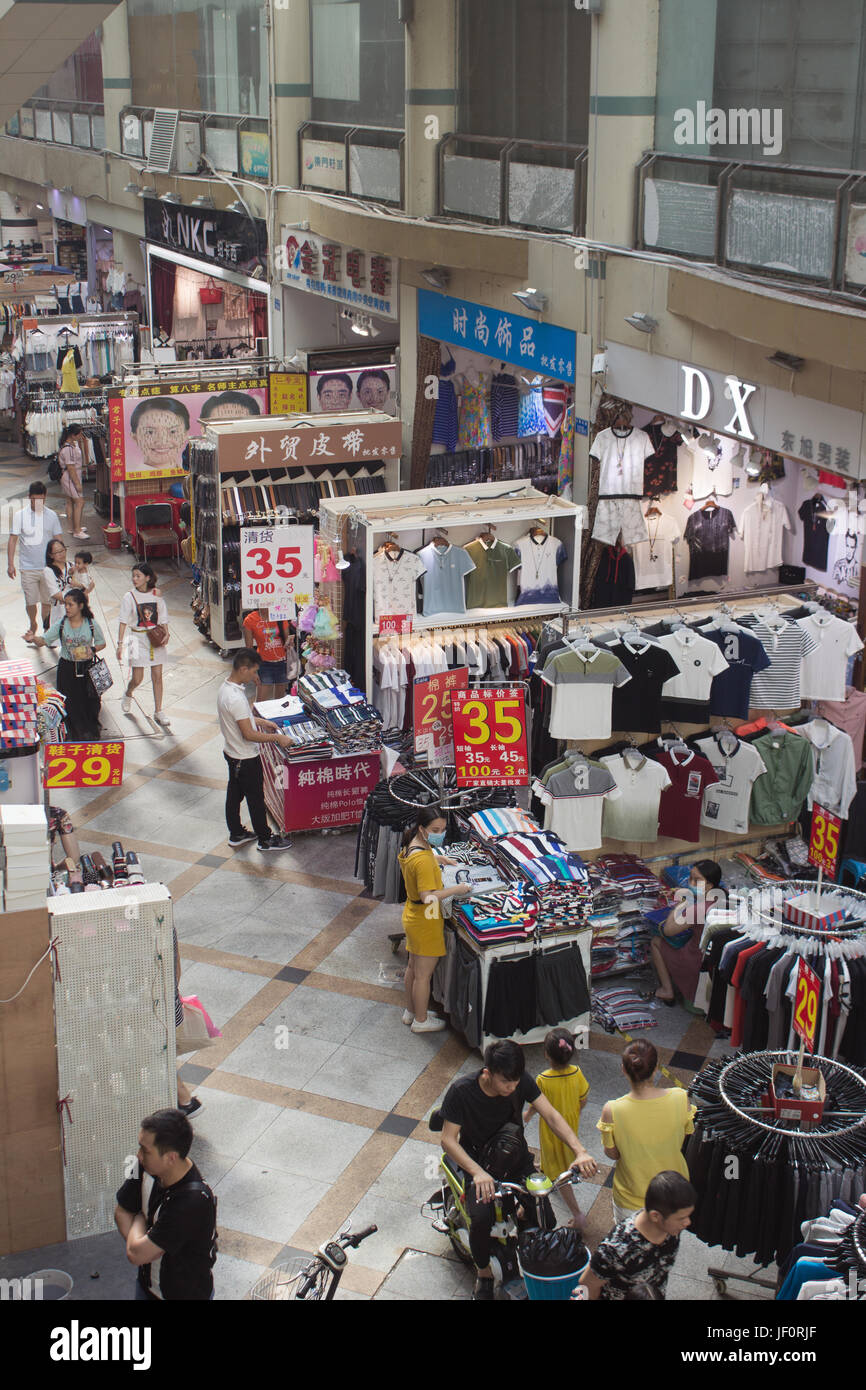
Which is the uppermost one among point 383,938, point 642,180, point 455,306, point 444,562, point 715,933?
point 642,180

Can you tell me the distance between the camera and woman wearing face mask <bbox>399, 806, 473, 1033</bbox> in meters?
7.72

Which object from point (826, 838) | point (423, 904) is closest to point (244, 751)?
point (423, 904)

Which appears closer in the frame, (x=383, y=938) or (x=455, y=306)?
(x=383, y=938)

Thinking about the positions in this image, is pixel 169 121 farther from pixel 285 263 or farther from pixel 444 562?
pixel 444 562

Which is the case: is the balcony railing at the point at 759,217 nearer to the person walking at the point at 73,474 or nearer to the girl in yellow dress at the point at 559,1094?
the girl in yellow dress at the point at 559,1094

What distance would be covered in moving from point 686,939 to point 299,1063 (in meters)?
2.28

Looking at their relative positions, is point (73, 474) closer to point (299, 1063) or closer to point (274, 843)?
point (274, 843)

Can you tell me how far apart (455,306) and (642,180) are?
11.6 feet

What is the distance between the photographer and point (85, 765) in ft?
26.1

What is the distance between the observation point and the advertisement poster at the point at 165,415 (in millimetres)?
16203

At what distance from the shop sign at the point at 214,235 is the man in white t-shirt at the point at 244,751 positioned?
39.2ft

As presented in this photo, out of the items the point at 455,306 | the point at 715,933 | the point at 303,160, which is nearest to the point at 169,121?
the point at 303,160

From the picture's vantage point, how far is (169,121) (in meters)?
23.6

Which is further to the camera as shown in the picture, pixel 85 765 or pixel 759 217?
pixel 759 217
